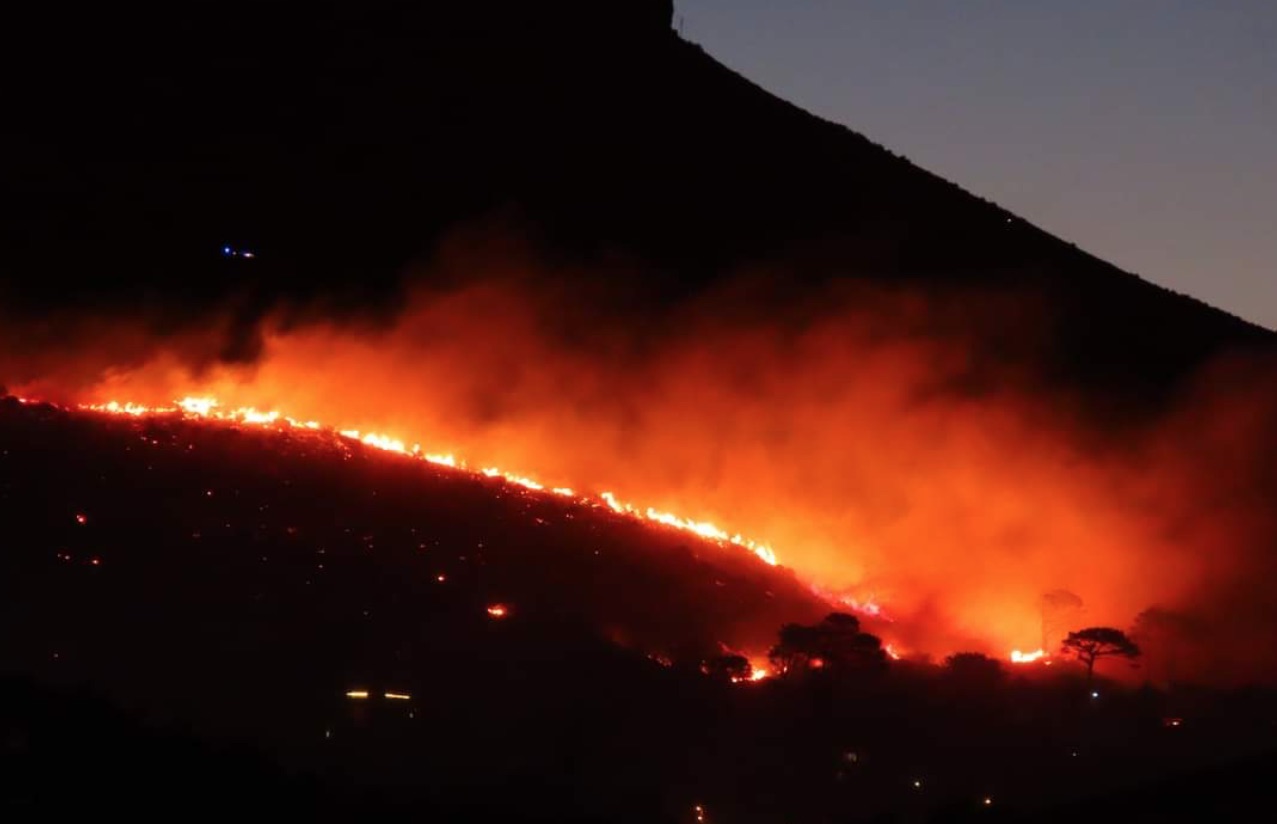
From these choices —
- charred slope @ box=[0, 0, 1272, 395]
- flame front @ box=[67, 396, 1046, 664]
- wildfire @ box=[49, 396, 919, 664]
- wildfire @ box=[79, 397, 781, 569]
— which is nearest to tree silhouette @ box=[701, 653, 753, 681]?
wildfire @ box=[49, 396, 919, 664]

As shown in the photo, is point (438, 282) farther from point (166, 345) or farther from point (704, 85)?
point (704, 85)

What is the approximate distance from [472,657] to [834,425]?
18.0 m

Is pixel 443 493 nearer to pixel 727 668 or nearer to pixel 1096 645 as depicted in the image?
pixel 727 668

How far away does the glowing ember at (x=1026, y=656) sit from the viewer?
24.5 meters

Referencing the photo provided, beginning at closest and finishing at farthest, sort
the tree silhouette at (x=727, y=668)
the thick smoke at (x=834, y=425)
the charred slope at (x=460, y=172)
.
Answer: the tree silhouette at (x=727, y=668)
the thick smoke at (x=834, y=425)
the charred slope at (x=460, y=172)

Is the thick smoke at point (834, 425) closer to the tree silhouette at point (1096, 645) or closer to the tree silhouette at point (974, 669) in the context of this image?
the tree silhouette at point (1096, 645)

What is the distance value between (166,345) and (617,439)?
9.20m

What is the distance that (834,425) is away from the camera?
34.8m

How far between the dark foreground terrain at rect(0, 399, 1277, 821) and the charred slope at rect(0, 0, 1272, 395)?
1243cm

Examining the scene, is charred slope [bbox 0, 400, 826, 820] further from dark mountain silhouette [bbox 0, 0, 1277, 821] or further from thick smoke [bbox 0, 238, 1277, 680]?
thick smoke [bbox 0, 238, 1277, 680]

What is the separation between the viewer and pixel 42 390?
82.8 ft

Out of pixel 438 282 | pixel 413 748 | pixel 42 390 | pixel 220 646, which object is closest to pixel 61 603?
pixel 220 646

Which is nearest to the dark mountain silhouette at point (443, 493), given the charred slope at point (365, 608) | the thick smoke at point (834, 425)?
the charred slope at point (365, 608)

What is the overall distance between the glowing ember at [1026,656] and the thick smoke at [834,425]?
0.48m
